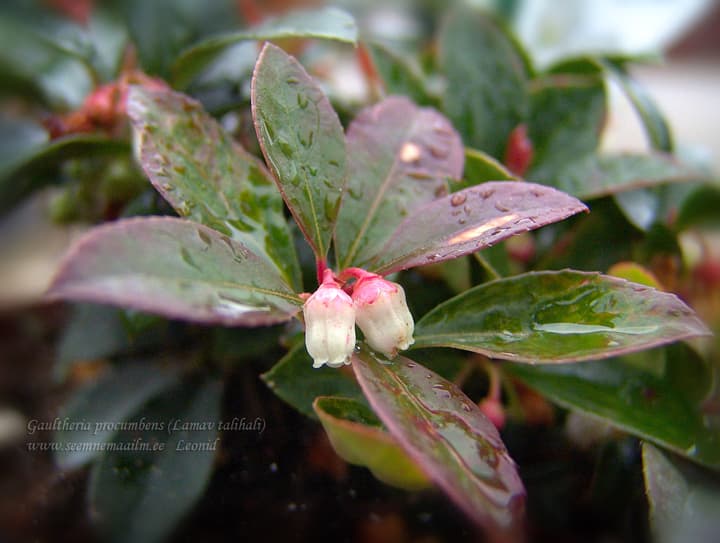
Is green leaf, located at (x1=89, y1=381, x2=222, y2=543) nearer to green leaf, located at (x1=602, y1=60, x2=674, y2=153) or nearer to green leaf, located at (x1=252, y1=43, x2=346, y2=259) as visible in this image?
green leaf, located at (x1=252, y1=43, x2=346, y2=259)

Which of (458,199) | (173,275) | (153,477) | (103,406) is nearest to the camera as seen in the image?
(173,275)

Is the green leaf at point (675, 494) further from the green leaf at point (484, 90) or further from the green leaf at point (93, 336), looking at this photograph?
the green leaf at point (93, 336)

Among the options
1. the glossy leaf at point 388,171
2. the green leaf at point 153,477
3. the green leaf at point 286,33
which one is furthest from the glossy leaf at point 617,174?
the green leaf at point 153,477

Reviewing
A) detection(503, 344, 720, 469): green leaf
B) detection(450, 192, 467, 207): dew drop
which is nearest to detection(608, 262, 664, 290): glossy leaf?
detection(503, 344, 720, 469): green leaf

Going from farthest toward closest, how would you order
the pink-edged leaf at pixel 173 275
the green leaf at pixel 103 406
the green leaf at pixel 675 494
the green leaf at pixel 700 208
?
the green leaf at pixel 700 208
the green leaf at pixel 103 406
the green leaf at pixel 675 494
the pink-edged leaf at pixel 173 275

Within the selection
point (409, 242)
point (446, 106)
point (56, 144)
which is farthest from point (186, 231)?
point (446, 106)

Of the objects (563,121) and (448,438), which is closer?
(448,438)

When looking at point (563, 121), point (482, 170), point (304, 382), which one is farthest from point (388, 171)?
point (563, 121)

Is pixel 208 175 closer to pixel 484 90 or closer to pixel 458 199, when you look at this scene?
pixel 458 199
